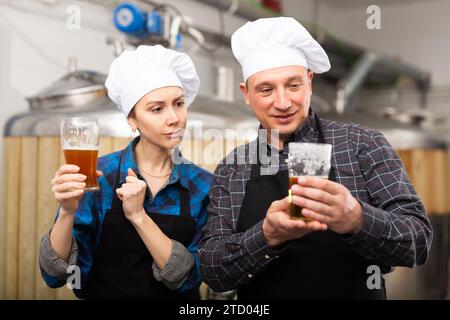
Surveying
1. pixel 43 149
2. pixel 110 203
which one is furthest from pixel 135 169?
pixel 43 149

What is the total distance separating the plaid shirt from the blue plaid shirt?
137 millimetres

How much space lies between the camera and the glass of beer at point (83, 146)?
1.49m

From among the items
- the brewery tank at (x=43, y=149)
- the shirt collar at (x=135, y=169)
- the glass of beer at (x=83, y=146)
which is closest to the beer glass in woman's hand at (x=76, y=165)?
the glass of beer at (x=83, y=146)

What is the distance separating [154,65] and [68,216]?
517 millimetres

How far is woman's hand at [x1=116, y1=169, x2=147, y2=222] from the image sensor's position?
150 cm

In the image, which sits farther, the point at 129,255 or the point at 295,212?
the point at 129,255

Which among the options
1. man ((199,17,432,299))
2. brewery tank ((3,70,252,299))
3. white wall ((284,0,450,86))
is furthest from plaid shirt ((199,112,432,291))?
white wall ((284,0,450,86))

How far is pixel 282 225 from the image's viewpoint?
1203 mm

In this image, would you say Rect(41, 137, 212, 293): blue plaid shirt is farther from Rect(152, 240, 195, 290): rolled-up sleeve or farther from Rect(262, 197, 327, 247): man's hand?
Rect(262, 197, 327, 247): man's hand

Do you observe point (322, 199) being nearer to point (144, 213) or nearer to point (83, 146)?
point (144, 213)

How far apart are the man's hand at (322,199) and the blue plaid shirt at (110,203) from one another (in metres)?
0.61

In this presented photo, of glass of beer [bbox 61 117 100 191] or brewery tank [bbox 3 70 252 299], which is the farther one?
brewery tank [bbox 3 70 252 299]

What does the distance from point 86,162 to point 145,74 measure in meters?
0.32

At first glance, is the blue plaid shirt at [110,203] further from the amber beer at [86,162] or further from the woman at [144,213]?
the amber beer at [86,162]
